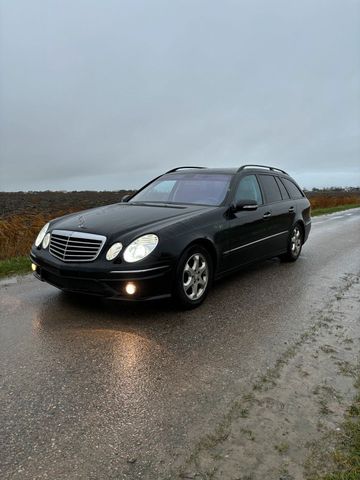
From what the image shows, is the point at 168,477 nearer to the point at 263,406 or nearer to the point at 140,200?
the point at 263,406

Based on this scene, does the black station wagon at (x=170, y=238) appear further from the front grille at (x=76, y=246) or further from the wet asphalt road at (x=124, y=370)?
the wet asphalt road at (x=124, y=370)

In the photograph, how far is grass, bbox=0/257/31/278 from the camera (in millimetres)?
6856

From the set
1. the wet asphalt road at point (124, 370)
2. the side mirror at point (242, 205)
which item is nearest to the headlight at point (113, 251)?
the wet asphalt road at point (124, 370)

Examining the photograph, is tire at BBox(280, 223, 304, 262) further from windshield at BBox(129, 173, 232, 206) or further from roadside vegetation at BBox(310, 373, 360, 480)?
roadside vegetation at BBox(310, 373, 360, 480)

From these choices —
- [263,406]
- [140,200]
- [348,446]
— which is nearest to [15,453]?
[263,406]

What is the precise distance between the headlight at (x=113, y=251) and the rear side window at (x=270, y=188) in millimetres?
3179

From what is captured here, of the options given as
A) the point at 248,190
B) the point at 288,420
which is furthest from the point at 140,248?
the point at 248,190

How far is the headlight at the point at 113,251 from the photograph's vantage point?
439 centimetres

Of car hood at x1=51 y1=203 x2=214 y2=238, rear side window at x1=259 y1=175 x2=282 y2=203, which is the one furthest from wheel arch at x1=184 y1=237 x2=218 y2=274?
rear side window at x1=259 y1=175 x2=282 y2=203

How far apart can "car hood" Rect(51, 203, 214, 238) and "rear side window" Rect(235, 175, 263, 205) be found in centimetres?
75

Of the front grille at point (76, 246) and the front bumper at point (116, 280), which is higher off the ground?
the front grille at point (76, 246)

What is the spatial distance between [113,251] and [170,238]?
0.64 m

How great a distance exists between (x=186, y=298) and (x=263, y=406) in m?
2.01

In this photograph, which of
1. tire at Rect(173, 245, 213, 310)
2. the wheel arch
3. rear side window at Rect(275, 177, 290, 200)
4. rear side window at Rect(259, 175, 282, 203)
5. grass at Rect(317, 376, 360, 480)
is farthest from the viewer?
rear side window at Rect(275, 177, 290, 200)
